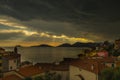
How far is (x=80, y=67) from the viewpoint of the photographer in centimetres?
1678

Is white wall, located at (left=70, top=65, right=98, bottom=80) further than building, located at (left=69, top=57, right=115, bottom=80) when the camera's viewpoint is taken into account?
Yes

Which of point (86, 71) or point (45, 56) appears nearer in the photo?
point (86, 71)

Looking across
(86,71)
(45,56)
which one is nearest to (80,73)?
(86,71)

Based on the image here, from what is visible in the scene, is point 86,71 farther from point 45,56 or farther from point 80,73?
point 45,56

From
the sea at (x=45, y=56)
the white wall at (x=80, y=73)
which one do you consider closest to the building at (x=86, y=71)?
the white wall at (x=80, y=73)

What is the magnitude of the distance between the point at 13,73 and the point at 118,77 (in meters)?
7.78

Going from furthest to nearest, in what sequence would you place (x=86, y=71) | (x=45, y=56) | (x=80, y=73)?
(x=45, y=56)
(x=80, y=73)
(x=86, y=71)

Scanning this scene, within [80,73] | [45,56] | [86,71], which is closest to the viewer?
[86,71]

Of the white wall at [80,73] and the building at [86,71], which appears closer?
the building at [86,71]

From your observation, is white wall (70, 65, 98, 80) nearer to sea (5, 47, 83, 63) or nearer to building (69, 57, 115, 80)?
building (69, 57, 115, 80)

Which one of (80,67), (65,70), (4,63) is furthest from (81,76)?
(4,63)

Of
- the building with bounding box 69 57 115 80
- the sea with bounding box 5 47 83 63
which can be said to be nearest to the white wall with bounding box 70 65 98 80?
the building with bounding box 69 57 115 80

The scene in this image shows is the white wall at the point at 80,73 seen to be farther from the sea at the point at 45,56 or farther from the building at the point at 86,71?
the sea at the point at 45,56

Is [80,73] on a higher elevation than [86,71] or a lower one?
lower
